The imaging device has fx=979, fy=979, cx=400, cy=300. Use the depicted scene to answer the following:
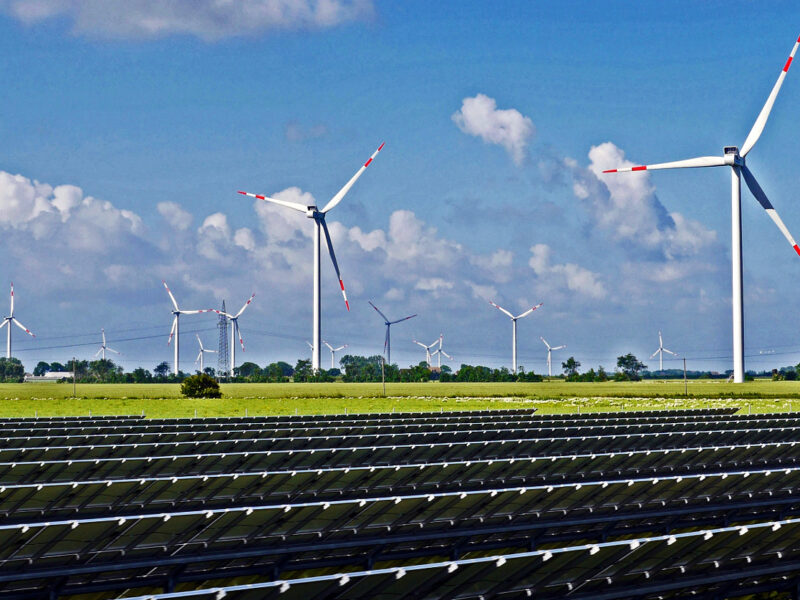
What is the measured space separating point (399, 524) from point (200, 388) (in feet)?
356

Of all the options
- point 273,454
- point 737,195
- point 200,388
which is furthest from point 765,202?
point 273,454

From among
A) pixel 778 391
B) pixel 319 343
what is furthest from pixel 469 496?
pixel 319 343

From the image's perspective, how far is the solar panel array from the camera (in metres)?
19.1

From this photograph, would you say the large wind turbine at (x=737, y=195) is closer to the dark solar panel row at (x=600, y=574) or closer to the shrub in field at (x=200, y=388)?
the shrub in field at (x=200, y=388)

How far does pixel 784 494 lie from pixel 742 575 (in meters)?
11.3

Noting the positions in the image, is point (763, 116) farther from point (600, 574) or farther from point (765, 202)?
point (600, 574)

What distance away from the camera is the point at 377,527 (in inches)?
972

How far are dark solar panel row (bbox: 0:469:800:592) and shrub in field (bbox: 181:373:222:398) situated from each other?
347 feet

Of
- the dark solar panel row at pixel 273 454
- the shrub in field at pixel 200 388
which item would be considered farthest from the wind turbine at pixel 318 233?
the dark solar panel row at pixel 273 454

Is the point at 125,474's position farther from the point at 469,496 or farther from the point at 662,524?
the point at 662,524

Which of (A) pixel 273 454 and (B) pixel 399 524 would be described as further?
(A) pixel 273 454

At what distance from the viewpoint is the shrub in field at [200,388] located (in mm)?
129375

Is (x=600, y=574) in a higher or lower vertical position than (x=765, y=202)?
lower

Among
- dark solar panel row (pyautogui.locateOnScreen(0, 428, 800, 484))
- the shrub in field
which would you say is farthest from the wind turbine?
dark solar panel row (pyautogui.locateOnScreen(0, 428, 800, 484))
